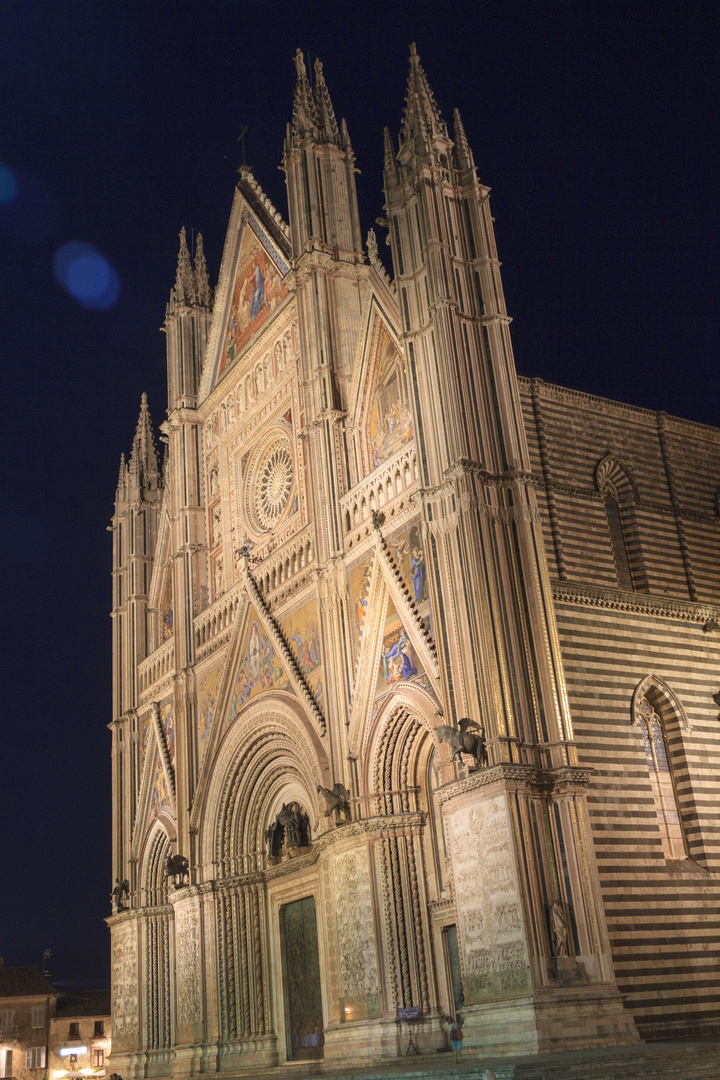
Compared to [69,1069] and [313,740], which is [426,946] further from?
[69,1069]

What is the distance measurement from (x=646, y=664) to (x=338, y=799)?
256 inches

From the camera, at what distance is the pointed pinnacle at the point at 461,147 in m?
22.7

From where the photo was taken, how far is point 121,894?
101ft

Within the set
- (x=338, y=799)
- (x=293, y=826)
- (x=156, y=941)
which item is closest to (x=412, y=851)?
(x=338, y=799)

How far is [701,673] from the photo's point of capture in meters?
22.9

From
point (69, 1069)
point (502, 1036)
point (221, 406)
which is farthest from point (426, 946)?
point (69, 1069)

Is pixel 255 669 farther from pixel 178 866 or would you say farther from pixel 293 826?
pixel 178 866

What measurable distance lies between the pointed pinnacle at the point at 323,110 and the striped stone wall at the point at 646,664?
8.79 m

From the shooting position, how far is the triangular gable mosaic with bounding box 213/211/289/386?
1148 inches

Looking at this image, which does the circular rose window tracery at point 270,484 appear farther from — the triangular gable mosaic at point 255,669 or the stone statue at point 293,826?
the stone statue at point 293,826

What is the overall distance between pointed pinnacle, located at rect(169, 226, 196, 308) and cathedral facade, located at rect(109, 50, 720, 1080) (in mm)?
2442

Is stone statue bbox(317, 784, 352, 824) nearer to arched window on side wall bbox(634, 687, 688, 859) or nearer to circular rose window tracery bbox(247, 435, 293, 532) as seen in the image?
arched window on side wall bbox(634, 687, 688, 859)

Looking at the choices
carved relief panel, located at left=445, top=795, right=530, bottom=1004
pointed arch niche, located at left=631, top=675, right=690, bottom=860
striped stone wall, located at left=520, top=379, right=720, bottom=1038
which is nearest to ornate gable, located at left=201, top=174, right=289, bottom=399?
striped stone wall, located at left=520, top=379, right=720, bottom=1038

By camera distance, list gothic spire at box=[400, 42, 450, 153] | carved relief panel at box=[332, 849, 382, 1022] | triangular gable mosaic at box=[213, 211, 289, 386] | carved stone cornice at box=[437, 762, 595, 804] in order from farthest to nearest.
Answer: triangular gable mosaic at box=[213, 211, 289, 386], gothic spire at box=[400, 42, 450, 153], carved relief panel at box=[332, 849, 382, 1022], carved stone cornice at box=[437, 762, 595, 804]
